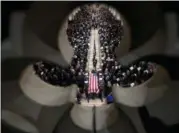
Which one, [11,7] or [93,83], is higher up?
[11,7]

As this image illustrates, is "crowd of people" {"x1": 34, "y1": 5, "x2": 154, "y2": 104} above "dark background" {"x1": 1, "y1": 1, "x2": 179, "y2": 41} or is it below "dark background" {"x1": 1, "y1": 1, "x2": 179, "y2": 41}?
below

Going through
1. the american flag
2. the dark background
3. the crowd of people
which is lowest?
the american flag

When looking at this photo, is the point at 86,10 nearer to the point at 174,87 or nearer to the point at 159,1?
the point at 159,1

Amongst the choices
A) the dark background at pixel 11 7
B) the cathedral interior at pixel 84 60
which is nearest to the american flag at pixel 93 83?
the cathedral interior at pixel 84 60

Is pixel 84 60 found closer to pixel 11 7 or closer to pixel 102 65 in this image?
pixel 102 65

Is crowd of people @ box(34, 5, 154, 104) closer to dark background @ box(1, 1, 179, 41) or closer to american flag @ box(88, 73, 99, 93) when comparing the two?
american flag @ box(88, 73, 99, 93)

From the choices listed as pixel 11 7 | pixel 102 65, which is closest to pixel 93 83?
pixel 102 65

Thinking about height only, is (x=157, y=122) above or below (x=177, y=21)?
below

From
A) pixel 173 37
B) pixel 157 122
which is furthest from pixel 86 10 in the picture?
pixel 157 122

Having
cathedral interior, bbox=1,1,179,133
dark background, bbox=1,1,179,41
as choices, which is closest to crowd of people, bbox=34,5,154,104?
cathedral interior, bbox=1,1,179,133

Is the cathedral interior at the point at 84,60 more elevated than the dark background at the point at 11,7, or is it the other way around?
the dark background at the point at 11,7

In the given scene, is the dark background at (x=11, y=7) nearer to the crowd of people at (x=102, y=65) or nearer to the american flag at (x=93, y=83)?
the crowd of people at (x=102, y=65)
